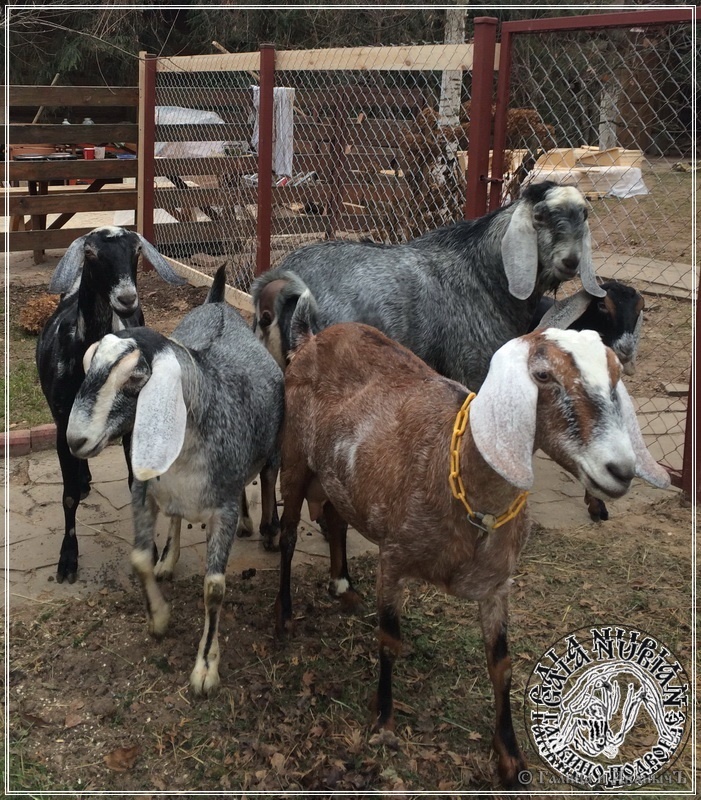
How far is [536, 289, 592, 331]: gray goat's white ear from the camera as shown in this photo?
4156mm

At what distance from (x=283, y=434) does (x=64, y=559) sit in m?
1.23

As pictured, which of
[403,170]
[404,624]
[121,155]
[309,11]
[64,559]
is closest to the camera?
[404,624]

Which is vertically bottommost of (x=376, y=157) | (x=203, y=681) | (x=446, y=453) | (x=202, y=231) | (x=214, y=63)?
(x=203, y=681)

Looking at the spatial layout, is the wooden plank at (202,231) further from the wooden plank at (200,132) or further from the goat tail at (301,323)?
the goat tail at (301,323)

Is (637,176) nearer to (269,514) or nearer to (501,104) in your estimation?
(501,104)

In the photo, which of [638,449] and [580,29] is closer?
[638,449]

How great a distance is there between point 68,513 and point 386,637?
6.07ft

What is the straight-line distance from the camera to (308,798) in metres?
2.75

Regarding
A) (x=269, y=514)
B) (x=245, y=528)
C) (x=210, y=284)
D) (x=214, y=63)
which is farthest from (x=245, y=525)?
(x=214, y=63)

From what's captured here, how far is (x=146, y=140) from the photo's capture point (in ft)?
30.5

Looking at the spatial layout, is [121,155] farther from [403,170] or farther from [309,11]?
[403,170]

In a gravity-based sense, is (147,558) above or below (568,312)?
below

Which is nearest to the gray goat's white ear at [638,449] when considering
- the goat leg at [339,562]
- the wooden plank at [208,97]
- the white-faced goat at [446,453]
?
the white-faced goat at [446,453]

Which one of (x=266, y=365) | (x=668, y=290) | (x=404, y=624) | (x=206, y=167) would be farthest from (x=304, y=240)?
(x=404, y=624)
